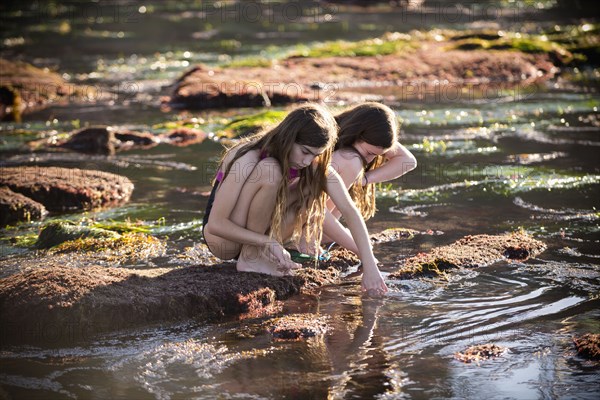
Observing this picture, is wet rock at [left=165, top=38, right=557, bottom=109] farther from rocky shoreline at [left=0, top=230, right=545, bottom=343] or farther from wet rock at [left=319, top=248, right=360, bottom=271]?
rocky shoreline at [left=0, top=230, right=545, bottom=343]

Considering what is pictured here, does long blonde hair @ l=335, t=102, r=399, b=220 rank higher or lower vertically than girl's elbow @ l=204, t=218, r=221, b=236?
higher

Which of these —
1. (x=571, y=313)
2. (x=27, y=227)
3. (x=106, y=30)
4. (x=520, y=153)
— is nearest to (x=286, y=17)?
(x=106, y=30)

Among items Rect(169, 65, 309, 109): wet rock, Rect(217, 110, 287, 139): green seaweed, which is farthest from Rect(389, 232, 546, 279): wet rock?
Rect(169, 65, 309, 109): wet rock

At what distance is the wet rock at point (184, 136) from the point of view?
11008 millimetres

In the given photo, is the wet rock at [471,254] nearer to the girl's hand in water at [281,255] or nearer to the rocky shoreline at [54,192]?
the girl's hand in water at [281,255]

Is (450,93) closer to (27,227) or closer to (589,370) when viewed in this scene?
(27,227)

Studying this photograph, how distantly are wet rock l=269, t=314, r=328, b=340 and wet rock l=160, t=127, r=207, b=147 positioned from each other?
5.89 metres

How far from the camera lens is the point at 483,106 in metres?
13.0

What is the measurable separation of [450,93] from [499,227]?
7.25 meters

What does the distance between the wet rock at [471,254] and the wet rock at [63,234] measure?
7.78ft

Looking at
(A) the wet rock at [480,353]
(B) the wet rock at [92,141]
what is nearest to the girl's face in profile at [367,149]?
(A) the wet rock at [480,353]

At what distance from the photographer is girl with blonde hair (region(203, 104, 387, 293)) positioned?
5492 mm

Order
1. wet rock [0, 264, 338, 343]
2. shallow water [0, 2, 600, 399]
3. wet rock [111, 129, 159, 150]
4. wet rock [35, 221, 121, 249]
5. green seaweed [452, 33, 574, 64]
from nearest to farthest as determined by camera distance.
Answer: shallow water [0, 2, 600, 399] → wet rock [0, 264, 338, 343] → wet rock [35, 221, 121, 249] → wet rock [111, 129, 159, 150] → green seaweed [452, 33, 574, 64]

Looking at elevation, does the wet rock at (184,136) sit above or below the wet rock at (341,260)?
above
